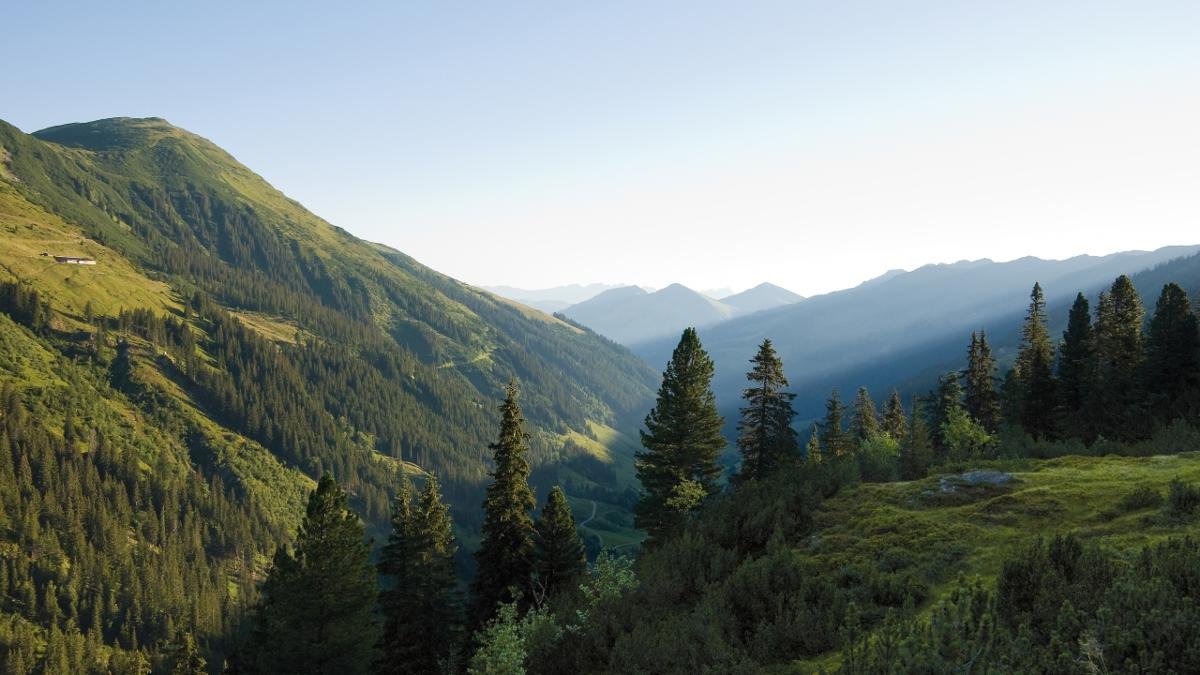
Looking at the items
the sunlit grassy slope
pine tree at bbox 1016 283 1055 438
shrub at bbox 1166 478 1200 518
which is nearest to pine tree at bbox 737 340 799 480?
the sunlit grassy slope

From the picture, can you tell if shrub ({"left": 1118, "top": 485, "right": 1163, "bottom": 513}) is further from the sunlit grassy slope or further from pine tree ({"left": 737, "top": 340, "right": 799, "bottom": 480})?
pine tree ({"left": 737, "top": 340, "right": 799, "bottom": 480})

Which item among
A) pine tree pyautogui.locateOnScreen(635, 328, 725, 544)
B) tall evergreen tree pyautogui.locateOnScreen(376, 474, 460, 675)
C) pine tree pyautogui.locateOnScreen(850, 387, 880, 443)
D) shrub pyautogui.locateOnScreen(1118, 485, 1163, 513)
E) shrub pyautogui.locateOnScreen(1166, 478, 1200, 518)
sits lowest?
tall evergreen tree pyautogui.locateOnScreen(376, 474, 460, 675)

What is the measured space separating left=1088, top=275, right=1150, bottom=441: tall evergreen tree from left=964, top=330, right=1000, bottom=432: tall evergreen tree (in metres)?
10.7

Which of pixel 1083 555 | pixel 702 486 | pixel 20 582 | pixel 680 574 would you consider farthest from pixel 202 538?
pixel 1083 555

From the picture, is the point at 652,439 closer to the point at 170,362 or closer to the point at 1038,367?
the point at 1038,367

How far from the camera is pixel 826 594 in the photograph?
14.1 m

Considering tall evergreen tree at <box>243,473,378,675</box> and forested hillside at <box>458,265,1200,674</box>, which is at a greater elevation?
forested hillside at <box>458,265,1200,674</box>

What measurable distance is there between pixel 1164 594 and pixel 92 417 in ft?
686

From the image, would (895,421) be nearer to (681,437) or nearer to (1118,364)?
(1118,364)

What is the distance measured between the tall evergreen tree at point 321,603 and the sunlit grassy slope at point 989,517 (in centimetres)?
2533

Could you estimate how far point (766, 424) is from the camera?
44750 mm

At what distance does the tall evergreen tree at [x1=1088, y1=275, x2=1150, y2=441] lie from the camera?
4969 cm

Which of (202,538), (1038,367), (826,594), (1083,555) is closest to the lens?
(1083,555)

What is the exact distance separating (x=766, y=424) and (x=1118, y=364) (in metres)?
38.0
